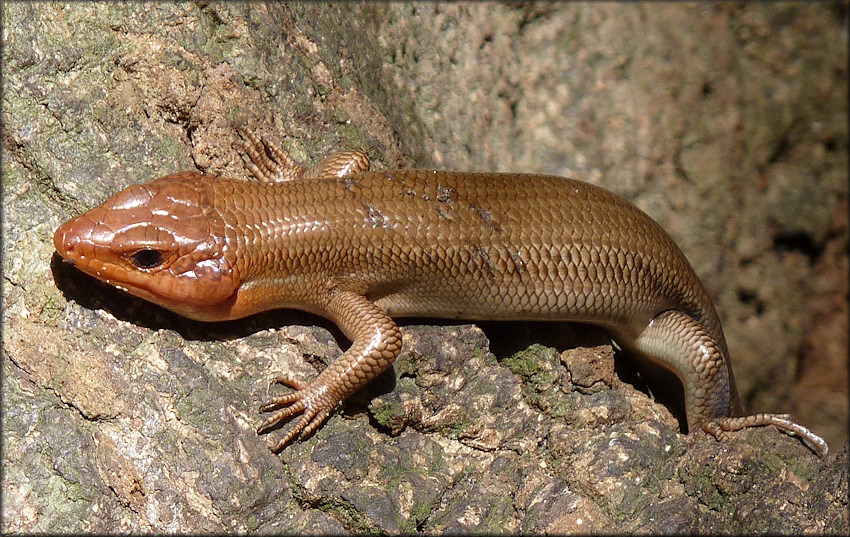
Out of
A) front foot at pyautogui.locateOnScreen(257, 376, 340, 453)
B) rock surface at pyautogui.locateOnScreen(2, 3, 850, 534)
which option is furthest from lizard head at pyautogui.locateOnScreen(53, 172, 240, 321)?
front foot at pyautogui.locateOnScreen(257, 376, 340, 453)

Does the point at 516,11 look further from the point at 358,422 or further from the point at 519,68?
the point at 358,422

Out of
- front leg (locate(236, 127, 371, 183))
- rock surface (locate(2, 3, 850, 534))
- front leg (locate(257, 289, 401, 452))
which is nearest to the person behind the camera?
rock surface (locate(2, 3, 850, 534))

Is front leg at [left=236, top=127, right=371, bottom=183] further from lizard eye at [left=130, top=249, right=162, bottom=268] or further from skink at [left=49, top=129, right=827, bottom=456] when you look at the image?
lizard eye at [left=130, top=249, right=162, bottom=268]

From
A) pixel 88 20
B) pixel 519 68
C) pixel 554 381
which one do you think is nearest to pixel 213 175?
pixel 88 20

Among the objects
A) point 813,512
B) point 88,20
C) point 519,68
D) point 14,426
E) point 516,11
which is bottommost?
point 813,512

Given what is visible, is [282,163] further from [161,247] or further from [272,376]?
[272,376]

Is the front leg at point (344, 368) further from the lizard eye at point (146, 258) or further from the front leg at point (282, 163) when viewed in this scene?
the lizard eye at point (146, 258)

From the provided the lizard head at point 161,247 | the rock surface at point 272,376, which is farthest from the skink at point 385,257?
the rock surface at point 272,376
